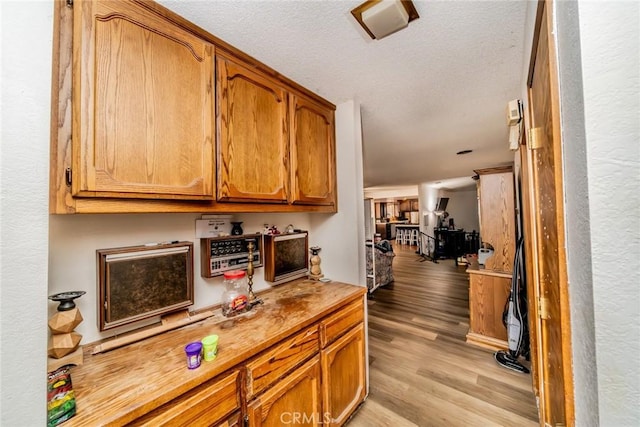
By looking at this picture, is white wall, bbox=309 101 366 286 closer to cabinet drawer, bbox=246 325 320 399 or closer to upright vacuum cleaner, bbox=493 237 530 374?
cabinet drawer, bbox=246 325 320 399

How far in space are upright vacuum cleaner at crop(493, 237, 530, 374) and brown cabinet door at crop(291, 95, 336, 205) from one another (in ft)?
5.87

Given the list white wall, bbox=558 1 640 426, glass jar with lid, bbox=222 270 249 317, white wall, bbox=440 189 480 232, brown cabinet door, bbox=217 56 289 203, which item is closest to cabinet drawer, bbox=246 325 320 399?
glass jar with lid, bbox=222 270 249 317

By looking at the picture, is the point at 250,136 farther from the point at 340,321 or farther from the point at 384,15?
the point at 340,321

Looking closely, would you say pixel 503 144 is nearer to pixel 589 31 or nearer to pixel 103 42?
pixel 589 31

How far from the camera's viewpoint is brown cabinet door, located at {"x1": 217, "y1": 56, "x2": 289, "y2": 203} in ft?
3.83

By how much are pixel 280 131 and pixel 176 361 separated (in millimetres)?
1246

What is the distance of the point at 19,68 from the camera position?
1.93 ft

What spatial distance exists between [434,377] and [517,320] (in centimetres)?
91

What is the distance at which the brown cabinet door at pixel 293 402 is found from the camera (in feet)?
3.22

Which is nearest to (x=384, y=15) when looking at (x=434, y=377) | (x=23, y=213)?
(x=23, y=213)

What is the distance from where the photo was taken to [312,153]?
1.68 m

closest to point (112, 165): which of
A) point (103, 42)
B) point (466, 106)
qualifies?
point (103, 42)

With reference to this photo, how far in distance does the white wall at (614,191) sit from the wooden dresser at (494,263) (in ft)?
8.26

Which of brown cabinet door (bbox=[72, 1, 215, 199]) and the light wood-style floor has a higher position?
brown cabinet door (bbox=[72, 1, 215, 199])
